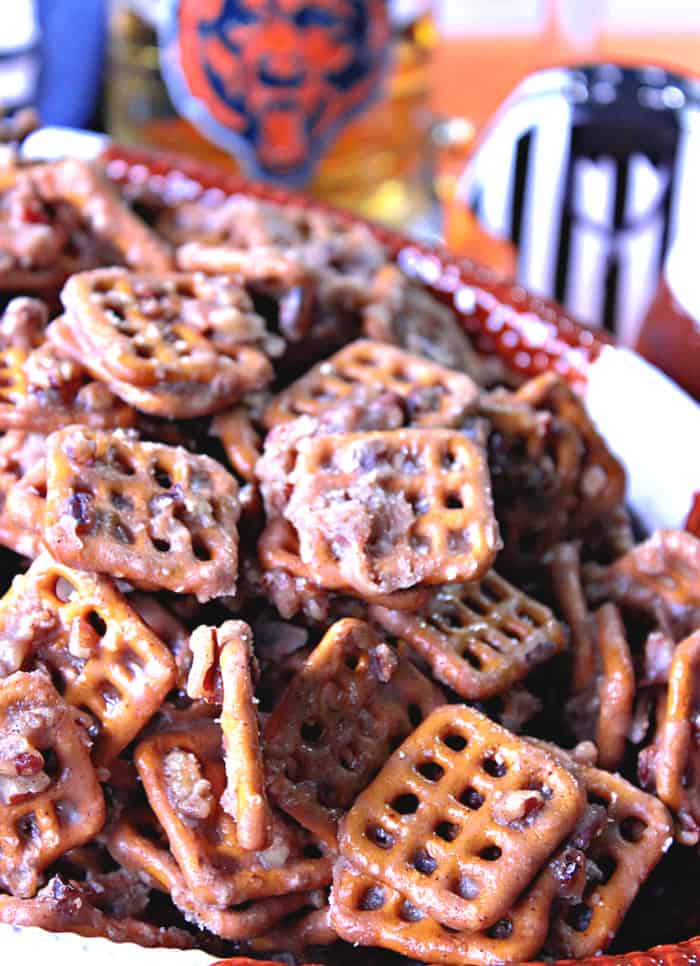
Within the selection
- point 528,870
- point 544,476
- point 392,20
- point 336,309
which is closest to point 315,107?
point 392,20

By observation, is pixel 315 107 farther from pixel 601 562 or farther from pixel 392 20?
pixel 601 562

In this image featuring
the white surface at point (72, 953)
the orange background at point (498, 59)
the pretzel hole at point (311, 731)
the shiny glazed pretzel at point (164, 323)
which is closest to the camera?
the white surface at point (72, 953)

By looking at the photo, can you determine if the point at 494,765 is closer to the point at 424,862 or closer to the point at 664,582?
the point at 424,862

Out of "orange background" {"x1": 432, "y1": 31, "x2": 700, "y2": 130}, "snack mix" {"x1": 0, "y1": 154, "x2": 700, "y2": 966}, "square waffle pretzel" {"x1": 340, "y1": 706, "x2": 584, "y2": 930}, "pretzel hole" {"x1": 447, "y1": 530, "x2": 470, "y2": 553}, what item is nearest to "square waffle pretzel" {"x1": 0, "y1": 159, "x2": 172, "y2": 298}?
"snack mix" {"x1": 0, "y1": 154, "x2": 700, "y2": 966}

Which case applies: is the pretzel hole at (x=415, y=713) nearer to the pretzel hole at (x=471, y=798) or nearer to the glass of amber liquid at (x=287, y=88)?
the pretzel hole at (x=471, y=798)

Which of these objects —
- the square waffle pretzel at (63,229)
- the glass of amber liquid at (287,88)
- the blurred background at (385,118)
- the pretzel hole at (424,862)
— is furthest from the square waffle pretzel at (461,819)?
the glass of amber liquid at (287,88)

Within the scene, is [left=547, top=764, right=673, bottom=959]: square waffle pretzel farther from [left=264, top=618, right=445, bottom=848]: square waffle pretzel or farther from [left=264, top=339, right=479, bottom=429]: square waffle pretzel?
[left=264, top=339, right=479, bottom=429]: square waffle pretzel

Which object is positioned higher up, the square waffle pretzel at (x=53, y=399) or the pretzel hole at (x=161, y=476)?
the square waffle pretzel at (x=53, y=399)
